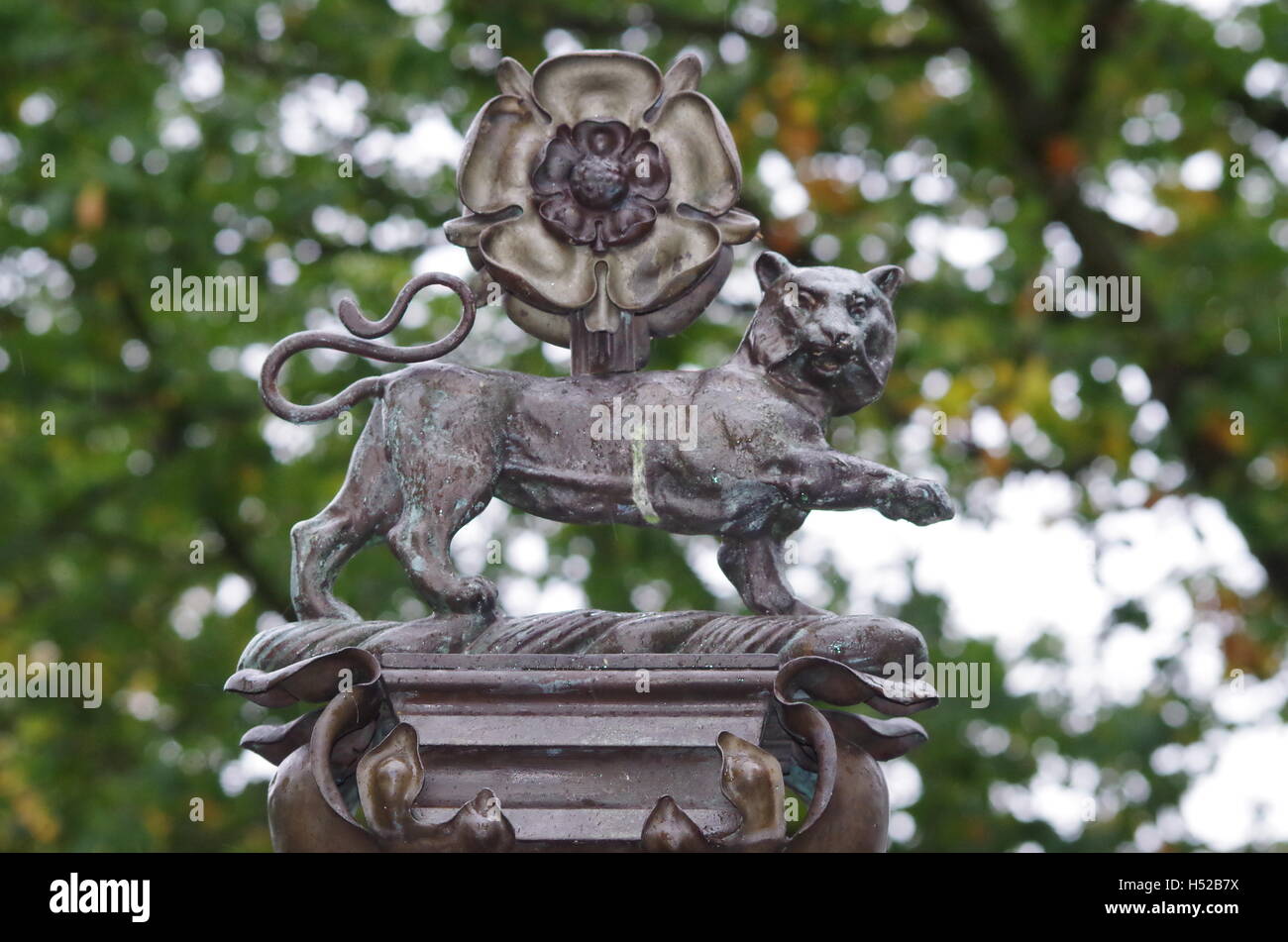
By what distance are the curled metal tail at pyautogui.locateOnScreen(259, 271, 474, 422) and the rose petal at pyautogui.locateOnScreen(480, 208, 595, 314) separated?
12 cm

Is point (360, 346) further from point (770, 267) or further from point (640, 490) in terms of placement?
point (770, 267)

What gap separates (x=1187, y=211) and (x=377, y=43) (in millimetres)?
4203

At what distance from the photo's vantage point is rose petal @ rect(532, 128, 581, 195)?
440 centimetres

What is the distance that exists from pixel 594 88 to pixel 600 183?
0.83 feet

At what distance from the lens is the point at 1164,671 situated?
8.91 meters

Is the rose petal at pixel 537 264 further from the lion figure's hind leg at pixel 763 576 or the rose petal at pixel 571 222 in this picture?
the lion figure's hind leg at pixel 763 576

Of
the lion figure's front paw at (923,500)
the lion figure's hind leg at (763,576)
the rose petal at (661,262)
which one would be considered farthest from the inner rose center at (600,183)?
the lion figure's front paw at (923,500)

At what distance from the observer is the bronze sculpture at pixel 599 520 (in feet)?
12.5

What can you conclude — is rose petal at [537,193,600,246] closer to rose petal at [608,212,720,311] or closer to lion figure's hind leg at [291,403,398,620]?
rose petal at [608,212,720,311]

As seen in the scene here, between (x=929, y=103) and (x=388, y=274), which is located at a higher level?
(x=929, y=103)

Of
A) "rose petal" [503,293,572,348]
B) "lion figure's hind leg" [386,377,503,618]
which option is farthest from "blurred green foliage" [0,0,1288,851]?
"lion figure's hind leg" [386,377,503,618]

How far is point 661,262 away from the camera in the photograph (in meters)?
4.35

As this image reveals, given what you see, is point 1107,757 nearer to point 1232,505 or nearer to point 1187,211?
point 1232,505
